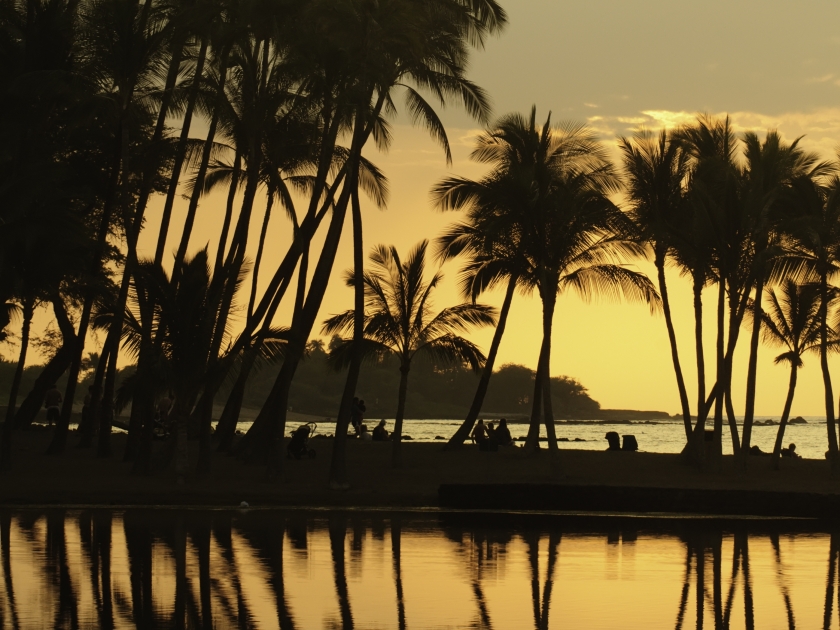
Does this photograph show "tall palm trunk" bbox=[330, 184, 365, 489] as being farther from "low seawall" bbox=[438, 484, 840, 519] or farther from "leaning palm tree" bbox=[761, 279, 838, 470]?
"leaning palm tree" bbox=[761, 279, 838, 470]

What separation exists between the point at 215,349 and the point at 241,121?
5.15 metres

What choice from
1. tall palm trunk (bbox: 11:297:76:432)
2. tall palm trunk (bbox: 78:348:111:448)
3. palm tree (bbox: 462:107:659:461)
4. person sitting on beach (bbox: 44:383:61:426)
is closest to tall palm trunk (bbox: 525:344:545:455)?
palm tree (bbox: 462:107:659:461)

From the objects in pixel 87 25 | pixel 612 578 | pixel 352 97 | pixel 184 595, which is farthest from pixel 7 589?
pixel 87 25

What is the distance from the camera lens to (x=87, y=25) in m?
28.2

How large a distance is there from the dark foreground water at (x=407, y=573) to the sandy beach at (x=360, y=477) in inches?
126

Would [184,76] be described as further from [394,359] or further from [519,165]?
[394,359]

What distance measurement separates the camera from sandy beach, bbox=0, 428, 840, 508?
2327cm

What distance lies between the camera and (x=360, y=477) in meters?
26.7

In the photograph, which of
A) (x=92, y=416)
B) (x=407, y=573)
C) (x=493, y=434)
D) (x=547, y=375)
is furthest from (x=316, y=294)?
(x=407, y=573)

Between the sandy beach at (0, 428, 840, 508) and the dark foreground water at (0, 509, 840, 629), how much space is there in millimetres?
3188

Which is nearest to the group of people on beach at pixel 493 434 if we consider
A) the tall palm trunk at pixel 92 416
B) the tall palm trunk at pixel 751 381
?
the tall palm trunk at pixel 751 381

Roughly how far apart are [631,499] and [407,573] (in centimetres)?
1013

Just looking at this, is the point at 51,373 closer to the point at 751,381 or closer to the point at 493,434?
the point at 493,434

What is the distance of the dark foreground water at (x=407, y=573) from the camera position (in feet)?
33.8
